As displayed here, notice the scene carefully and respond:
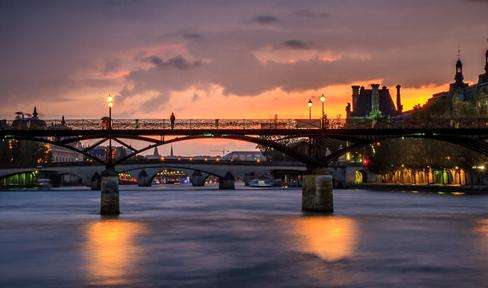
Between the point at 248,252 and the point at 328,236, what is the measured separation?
9.51 metres

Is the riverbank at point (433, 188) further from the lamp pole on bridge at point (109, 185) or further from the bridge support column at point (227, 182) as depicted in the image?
the lamp pole on bridge at point (109, 185)

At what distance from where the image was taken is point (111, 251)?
3966 cm

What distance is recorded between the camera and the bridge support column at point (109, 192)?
203 ft

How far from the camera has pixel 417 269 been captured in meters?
32.7

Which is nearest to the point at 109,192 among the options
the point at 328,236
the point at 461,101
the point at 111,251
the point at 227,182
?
the point at 328,236

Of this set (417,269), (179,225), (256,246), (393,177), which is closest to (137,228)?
(179,225)

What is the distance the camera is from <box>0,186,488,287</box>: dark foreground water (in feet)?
98.3

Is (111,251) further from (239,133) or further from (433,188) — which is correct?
(433,188)

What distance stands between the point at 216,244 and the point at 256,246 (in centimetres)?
253

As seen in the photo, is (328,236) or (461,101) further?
(461,101)

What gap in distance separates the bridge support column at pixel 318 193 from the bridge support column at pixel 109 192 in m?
16.0

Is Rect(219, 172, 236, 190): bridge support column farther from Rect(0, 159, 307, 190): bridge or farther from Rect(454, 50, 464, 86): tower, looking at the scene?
Rect(454, 50, 464, 86): tower

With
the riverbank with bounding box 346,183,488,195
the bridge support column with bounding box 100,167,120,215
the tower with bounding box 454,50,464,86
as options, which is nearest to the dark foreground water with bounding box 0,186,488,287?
the bridge support column with bounding box 100,167,120,215

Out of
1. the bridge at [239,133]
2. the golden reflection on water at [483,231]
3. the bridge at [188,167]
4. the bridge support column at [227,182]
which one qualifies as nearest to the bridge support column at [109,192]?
the bridge at [239,133]
